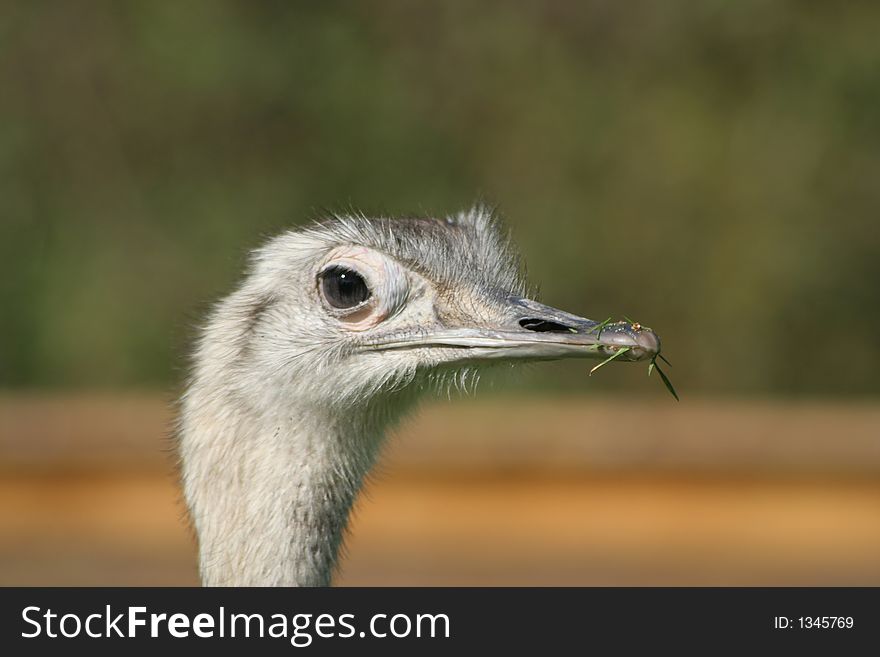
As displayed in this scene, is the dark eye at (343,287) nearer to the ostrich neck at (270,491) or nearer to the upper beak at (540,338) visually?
the upper beak at (540,338)

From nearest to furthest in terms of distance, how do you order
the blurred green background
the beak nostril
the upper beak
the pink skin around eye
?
the upper beak < the beak nostril < the pink skin around eye < the blurred green background

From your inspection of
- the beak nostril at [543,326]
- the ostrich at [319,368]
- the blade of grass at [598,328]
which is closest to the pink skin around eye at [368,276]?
the ostrich at [319,368]

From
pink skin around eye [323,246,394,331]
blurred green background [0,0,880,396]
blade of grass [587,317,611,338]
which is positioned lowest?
blade of grass [587,317,611,338]

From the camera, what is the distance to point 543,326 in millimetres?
2791

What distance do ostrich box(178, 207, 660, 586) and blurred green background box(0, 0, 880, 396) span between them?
5.44 m

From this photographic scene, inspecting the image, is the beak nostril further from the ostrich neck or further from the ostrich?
the ostrich neck

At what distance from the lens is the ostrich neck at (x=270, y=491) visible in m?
2.81

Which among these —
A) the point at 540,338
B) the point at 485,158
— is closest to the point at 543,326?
the point at 540,338

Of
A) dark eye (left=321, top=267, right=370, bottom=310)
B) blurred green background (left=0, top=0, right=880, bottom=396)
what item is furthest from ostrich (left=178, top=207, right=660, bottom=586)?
blurred green background (left=0, top=0, right=880, bottom=396)

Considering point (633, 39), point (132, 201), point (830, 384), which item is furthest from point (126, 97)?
point (830, 384)

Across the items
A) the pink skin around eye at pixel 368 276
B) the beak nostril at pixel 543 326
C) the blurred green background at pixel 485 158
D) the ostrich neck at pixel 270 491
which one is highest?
the blurred green background at pixel 485 158

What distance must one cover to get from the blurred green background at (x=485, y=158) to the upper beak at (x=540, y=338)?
222 inches

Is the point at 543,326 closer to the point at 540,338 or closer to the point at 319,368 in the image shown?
the point at 540,338

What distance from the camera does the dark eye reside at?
2.97 metres
